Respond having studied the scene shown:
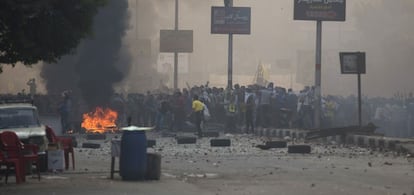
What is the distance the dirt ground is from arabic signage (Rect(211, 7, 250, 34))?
1855 cm

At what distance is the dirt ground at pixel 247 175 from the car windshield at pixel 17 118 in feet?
4.44

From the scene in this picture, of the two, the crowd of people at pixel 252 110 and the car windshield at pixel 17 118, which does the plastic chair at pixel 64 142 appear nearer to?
the car windshield at pixel 17 118

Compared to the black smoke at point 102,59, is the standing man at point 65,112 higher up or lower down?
lower down

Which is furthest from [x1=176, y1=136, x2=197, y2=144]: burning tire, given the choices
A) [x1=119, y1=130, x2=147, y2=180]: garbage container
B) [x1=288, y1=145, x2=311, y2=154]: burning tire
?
[x1=119, y1=130, x2=147, y2=180]: garbage container

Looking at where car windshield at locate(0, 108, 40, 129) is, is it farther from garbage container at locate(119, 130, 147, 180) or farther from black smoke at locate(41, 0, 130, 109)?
black smoke at locate(41, 0, 130, 109)

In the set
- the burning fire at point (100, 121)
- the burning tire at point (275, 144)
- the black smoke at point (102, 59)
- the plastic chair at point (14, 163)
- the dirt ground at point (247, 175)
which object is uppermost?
the black smoke at point (102, 59)

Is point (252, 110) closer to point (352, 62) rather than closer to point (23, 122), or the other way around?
A: point (352, 62)

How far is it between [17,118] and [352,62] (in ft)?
36.2

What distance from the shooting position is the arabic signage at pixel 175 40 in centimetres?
5194

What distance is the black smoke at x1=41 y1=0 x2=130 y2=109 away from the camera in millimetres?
40656

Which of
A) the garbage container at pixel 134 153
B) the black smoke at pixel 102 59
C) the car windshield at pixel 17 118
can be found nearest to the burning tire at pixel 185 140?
the car windshield at pixel 17 118

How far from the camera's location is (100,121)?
109ft

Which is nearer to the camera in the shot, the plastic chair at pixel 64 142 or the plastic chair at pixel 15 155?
the plastic chair at pixel 15 155

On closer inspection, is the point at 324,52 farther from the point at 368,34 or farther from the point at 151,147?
the point at 151,147
